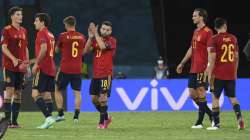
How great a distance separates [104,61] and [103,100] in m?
0.83

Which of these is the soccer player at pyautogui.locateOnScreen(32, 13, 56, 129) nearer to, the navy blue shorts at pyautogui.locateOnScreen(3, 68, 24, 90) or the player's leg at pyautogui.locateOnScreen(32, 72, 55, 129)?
the player's leg at pyautogui.locateOnScreen(32, 72, 55, 129)

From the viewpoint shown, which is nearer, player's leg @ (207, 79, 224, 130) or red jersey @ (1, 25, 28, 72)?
player's leg @ (207, 79, 224, 130)

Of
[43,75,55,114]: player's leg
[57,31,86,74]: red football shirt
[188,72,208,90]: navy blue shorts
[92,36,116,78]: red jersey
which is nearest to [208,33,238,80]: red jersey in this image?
[188,72,208,90]: navy blue shorts

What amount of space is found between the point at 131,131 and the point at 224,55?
2236mm

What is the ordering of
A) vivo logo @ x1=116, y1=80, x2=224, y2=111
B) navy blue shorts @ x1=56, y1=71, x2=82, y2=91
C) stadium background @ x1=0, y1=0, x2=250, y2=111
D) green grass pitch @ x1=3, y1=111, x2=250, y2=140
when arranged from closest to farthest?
1. green grass pitch @ x1=3, y1=111, x2=250, y2=140
2. navy blue shorts @ x1=56, y1=71, x2=82, y2=91
3. vivo logo @ x1=116, y1=80, x2=224, y2=111
4. stadium background @ x1=0, y1=0, x2=250, y2=111

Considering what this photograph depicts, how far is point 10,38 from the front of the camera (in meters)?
15.2

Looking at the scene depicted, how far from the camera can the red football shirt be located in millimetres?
17062

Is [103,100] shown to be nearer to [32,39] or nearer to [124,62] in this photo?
[32,39]

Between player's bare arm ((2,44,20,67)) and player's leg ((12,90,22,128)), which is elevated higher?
player's bare arm ((2,44,20,67))

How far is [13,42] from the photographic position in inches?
601

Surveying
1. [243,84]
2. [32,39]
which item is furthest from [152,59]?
[243,84]

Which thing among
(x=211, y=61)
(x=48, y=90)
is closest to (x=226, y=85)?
(x=211, y=61)

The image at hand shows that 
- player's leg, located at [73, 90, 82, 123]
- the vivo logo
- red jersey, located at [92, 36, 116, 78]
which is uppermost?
red jersey, located at [92, 36, 116, 78]

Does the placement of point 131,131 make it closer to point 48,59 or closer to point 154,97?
point 48,59
